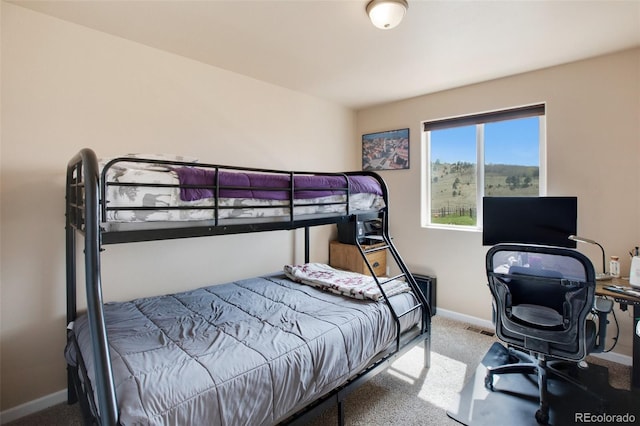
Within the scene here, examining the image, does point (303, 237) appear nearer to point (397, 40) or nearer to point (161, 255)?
point (161, 255)

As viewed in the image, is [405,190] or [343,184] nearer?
[343,184]

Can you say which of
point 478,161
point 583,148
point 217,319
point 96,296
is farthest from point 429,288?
point 96,296

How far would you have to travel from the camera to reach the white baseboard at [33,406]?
6.20ft

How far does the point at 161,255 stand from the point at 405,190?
8.70 ft

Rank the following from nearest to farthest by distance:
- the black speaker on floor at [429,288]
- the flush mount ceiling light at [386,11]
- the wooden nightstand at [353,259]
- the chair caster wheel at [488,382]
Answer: the flush mount ceiling light at [386,11], the chair caster wheel at [488,382], the black speaker on floor at [429,288], the wooden nightstand at [353,259]

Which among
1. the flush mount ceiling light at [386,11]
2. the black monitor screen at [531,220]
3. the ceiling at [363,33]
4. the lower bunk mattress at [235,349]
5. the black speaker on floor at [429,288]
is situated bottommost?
the black speaker on floor at [429,288]

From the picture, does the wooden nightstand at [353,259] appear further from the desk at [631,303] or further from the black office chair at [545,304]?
the desk at [631,303]

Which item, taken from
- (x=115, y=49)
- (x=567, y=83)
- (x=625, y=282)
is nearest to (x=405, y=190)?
(x=567, y=83)

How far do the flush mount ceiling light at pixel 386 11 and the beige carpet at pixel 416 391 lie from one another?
2.40 meters

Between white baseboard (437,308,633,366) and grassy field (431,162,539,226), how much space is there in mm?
982

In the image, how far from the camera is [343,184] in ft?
7.37

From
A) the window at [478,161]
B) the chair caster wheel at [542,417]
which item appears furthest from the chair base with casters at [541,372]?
the window at [478,161]

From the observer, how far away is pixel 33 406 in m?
1.97

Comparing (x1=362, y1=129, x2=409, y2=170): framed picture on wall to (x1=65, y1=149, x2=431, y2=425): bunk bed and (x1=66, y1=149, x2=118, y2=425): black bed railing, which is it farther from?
(x1=66, y1=149, x2=118, y2=425): black bed railing
